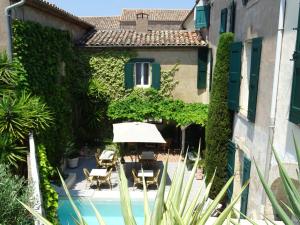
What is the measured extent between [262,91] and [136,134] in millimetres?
6887

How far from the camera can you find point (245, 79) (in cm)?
1013

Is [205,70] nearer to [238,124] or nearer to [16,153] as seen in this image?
[238,124]

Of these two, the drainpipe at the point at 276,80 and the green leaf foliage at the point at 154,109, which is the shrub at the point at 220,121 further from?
the green leaf foliage at the point at 154,109

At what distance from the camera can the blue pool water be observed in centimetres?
1073

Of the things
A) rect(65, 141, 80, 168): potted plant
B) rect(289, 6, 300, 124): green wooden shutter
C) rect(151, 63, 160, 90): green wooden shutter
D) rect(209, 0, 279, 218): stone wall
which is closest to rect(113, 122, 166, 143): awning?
rect(65, 141, 80, 168): potted plant

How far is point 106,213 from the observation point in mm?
11398

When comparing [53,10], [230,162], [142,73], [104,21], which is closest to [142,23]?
[142,73]

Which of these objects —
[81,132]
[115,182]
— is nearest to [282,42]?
[115,182]

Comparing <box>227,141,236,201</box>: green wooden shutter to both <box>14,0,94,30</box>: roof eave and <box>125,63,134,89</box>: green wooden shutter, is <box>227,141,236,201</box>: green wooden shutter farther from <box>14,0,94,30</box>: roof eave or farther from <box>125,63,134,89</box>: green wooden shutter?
<box>14,0,94,30</box>: roof eave

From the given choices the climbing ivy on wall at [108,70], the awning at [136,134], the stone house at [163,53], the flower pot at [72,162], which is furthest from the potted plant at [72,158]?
the stone house at [163,53]

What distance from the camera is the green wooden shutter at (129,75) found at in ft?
55.8

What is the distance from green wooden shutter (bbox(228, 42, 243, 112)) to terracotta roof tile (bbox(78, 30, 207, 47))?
6435 millimetres

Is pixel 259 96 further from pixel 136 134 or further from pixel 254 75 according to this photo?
pixel 136 134

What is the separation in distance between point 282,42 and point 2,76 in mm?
7317
